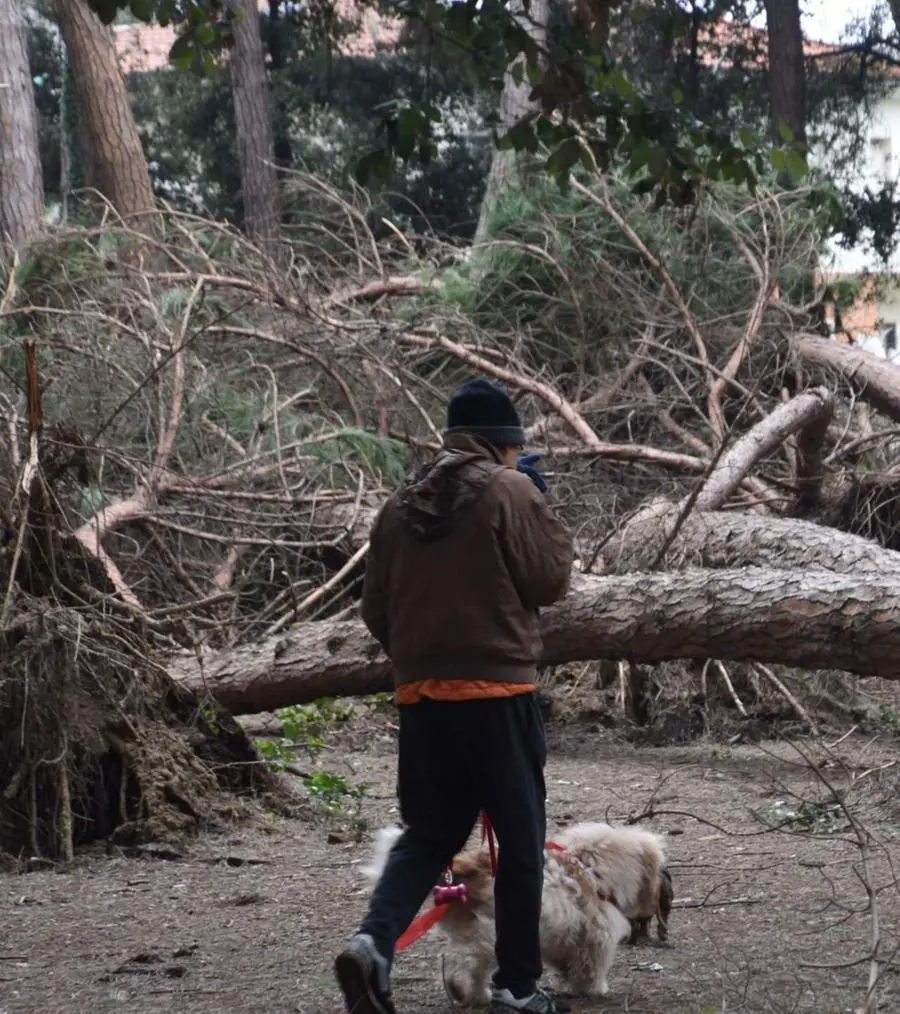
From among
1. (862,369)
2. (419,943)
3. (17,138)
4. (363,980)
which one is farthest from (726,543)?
(17,138)

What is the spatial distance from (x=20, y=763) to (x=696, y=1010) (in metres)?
3.17

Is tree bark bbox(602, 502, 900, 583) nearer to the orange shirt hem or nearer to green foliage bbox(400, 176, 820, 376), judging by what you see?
green foliage bbox(400, 176, 820, 376)

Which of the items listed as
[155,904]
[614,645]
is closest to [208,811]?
[155,904]

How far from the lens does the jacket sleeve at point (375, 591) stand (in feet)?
13.0

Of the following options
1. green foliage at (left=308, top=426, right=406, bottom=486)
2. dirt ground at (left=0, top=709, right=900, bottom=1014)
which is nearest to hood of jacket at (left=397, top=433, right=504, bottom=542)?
dirt ground at (left=0, top=709, right=900, bottom=1014)

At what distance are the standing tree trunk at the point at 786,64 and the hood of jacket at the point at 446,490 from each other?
52.8 feet

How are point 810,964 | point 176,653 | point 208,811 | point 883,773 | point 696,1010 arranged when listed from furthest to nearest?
point 176,653 < point 883,773 < point 208,811 < point 810,964 < point 696,1010

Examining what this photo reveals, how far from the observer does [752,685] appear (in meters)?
8.40

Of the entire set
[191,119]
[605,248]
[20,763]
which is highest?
[191,119]

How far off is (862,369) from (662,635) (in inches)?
193

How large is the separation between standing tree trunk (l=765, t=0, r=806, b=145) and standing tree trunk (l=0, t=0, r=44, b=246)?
362 inches

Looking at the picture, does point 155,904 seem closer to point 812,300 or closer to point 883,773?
point 883,773

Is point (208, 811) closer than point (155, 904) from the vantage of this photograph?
No

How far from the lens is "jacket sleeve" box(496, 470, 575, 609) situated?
12.3 feet
